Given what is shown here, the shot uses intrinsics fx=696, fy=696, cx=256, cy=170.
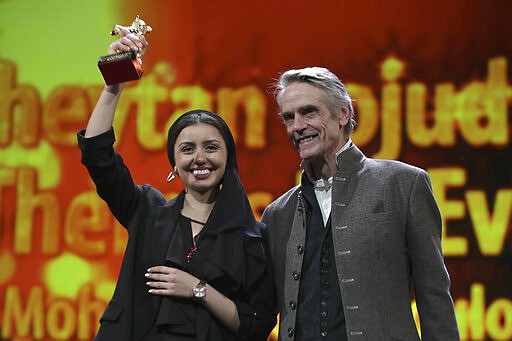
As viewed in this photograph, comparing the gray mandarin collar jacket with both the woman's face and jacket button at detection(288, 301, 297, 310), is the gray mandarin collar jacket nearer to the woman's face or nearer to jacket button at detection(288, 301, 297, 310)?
jacket button at detection(288, 301, 297, 310)

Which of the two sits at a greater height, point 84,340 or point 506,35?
point 506,35

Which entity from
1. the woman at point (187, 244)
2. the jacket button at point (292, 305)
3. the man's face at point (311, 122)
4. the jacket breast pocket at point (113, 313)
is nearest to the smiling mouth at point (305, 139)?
the man's face at point (311, 122)

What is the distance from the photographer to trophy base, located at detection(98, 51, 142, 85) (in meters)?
2.03

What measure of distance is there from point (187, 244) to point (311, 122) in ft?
1.86

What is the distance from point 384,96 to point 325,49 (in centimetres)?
48

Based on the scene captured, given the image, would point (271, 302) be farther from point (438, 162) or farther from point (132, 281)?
point (438, 162)

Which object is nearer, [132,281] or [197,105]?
[132,281]

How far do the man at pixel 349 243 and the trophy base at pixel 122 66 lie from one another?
54 centimetres

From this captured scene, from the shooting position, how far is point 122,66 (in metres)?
2.04

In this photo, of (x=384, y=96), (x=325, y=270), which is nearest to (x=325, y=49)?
(x=384, y=96)

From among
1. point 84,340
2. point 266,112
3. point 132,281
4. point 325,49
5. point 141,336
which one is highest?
point 325,49

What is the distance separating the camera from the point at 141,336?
2062mm

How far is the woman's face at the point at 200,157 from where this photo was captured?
2213 millimetres

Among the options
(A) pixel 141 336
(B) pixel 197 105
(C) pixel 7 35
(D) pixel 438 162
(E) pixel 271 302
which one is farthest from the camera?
(C) pixel 7 35
